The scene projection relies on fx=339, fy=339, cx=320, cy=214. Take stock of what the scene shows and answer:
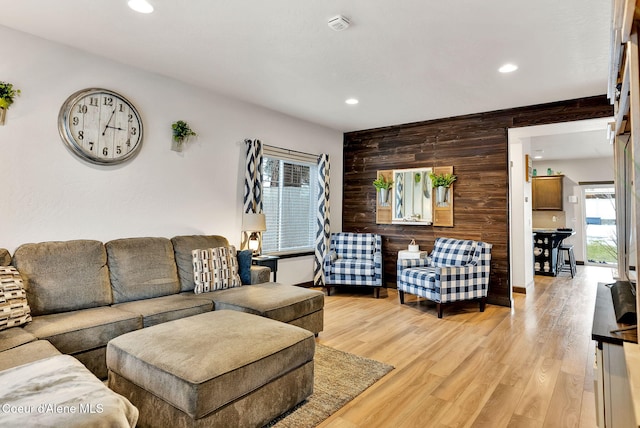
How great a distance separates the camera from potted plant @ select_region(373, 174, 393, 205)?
219 inches

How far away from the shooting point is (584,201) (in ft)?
26.7

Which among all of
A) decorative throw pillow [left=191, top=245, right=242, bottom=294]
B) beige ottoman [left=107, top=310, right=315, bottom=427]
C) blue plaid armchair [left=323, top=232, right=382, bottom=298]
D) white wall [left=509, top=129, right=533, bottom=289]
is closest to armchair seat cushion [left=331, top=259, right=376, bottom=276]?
blue plaid armchair [left=323, top=232, right=382, bottom=298]

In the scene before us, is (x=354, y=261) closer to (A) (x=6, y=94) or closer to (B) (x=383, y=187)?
(B) (x=383, y=187)

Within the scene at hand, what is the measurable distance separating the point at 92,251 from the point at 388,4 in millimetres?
2999

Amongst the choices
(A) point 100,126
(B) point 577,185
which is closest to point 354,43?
(A) point 100,126

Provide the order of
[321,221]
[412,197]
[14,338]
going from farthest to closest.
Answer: [321,221], [412,197], [14,338]

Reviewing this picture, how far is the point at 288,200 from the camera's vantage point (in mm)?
5211

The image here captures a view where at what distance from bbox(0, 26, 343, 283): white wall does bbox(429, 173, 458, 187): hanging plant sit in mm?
2332

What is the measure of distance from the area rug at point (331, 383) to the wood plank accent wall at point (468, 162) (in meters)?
2.77

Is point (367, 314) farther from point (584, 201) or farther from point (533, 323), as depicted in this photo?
point (584, 201)

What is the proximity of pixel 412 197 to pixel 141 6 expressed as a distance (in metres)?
4.20

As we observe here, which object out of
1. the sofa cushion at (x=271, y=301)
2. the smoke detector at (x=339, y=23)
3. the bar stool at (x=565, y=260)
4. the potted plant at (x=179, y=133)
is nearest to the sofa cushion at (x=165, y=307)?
the sofa cushion at (x=271, y=301)

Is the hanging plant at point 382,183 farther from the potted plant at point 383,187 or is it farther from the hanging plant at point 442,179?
the hanging plant at point 442,179

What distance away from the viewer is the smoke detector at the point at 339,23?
95.9 inches
